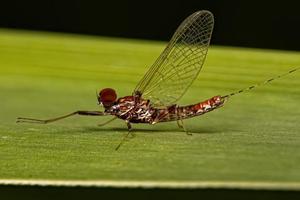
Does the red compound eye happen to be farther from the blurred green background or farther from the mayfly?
the blurred green background

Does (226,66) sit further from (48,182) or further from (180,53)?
(48,182)

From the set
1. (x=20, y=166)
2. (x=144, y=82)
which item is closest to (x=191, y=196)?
(x=20, y=166)

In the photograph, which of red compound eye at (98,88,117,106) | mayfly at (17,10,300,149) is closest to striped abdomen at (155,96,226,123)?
mayfly at (17,10,300,149)

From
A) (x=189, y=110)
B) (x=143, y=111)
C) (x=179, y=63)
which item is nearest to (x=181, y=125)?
(x=189, y=110)

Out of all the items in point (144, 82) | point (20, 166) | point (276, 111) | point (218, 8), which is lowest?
point (20, 166)

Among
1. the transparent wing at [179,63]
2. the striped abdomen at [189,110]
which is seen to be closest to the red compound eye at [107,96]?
the transparent wing at [179,63]
